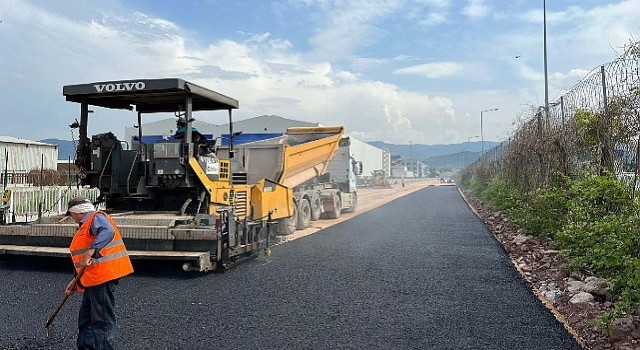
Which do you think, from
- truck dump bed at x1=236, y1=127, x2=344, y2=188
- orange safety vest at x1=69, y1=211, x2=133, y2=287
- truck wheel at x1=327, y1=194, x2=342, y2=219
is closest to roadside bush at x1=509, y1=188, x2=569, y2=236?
truck dump bed at x1=236, y1=127, x2=344, y2=188

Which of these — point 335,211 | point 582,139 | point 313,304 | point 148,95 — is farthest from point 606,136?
point 335,211

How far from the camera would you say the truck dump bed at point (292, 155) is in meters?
11.4

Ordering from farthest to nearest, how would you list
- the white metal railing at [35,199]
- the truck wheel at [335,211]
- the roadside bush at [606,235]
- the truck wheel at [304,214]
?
the truck wheel at [335,211]
the white metal railing at [35,199]
the truck wheel at [304,214]
the roadside bush at [606,235]

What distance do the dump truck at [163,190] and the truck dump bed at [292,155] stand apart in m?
2.14

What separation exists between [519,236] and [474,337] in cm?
624

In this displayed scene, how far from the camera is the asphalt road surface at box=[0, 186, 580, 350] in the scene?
4520 mm

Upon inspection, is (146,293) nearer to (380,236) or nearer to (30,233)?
(30,233)

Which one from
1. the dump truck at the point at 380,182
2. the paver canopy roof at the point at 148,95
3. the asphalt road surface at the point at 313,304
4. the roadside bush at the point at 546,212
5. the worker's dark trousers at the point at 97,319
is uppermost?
the paver canopy roof at the point at 148,95

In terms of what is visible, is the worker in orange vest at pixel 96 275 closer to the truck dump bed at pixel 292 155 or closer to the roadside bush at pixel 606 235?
the roadside bush at pixel 606 235

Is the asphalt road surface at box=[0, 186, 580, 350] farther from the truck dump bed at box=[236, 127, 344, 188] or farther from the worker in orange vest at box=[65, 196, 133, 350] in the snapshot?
the truck dump bed at box=[236, 127, 344, 188]

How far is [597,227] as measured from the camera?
6273 mm

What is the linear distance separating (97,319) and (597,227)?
5.27m

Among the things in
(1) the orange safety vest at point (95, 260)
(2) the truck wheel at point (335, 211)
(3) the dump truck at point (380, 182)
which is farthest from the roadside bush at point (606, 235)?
(3) the dump truck at point (380, 182)

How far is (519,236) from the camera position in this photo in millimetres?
10289
